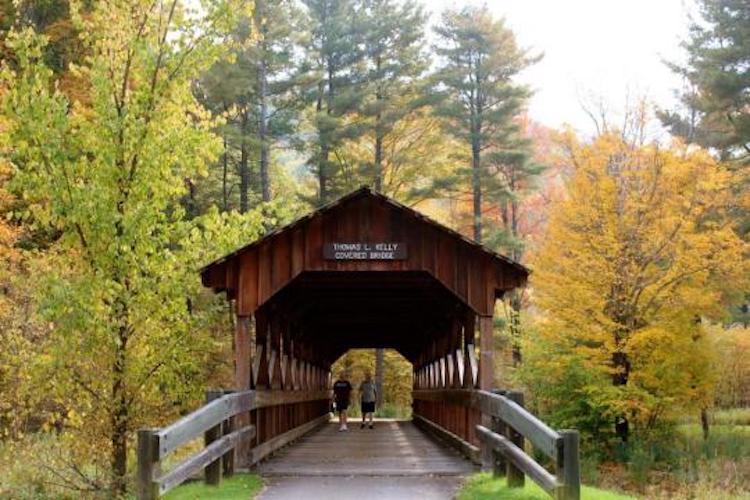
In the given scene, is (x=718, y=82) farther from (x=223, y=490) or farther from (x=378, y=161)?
(x=223, y=490)

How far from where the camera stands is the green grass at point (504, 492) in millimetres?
7661

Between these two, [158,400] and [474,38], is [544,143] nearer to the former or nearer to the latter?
[474,38]

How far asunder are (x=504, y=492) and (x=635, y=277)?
36.5 ft

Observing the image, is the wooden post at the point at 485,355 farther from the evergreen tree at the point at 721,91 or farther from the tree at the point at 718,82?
the tree at the point at 718,82

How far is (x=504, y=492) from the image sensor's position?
8.20 meters

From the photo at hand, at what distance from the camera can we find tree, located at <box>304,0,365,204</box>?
107 feet

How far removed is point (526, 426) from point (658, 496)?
29.6 ft

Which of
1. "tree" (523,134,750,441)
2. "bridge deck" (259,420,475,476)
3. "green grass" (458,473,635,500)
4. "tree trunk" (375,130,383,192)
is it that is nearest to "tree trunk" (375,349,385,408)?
"tree trunk" (375,130,383,192)

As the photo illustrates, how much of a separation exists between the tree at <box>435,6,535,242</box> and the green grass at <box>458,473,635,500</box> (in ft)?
74.5

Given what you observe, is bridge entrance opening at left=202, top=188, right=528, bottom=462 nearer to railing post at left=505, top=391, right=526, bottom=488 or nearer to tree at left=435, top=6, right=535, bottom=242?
railing post at left=505, top=391, right=526, bottom=488

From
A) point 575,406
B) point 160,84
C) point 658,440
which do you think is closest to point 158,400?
point 160,84

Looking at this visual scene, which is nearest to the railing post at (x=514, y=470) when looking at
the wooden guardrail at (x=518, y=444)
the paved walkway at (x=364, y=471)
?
the wooden guardrail at (x=518, y=444)

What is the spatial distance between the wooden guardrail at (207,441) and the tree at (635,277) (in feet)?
24.1

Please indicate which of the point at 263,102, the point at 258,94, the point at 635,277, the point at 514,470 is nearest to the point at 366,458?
the point at 514,470
